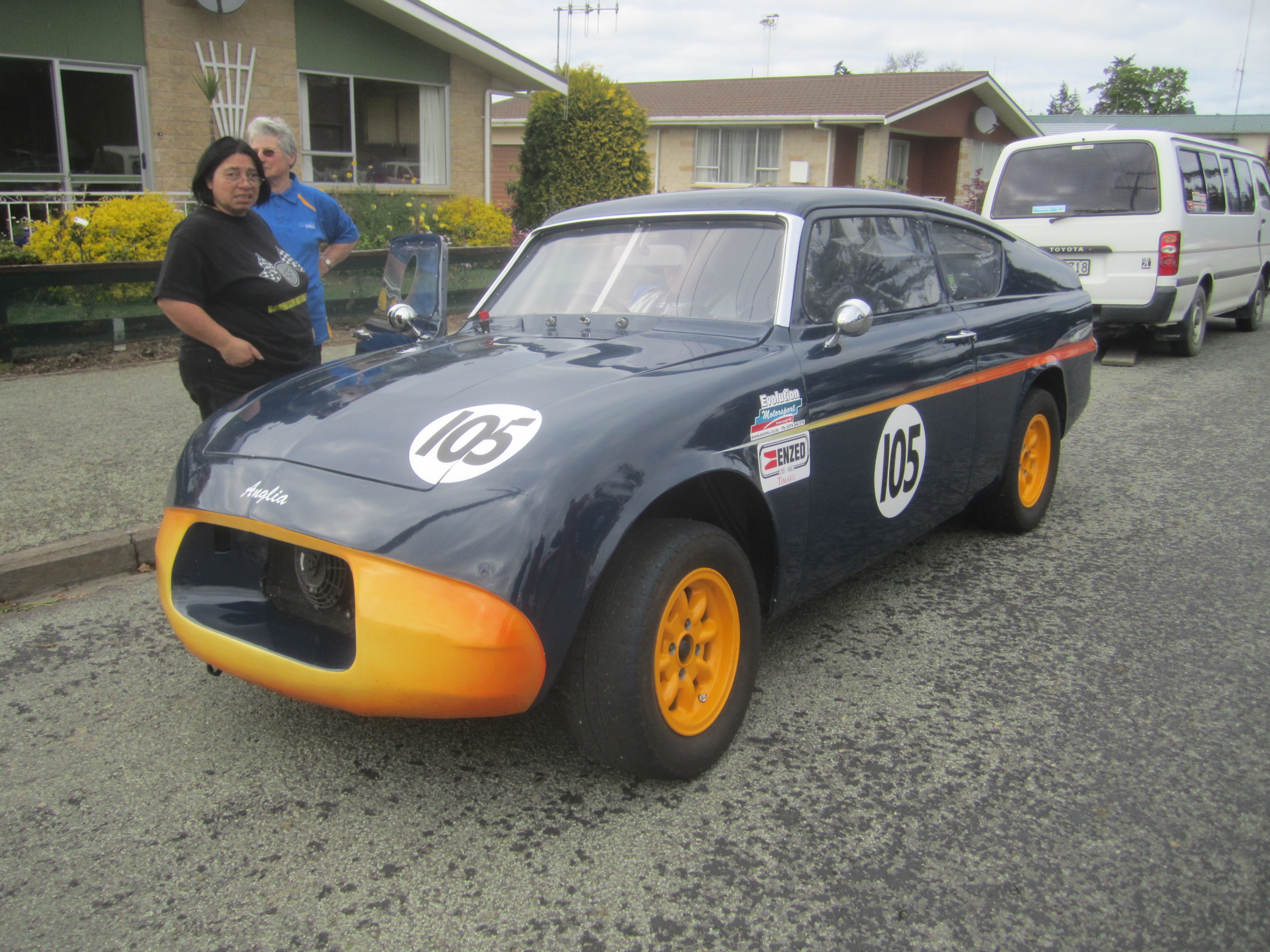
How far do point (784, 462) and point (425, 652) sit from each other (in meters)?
1.28

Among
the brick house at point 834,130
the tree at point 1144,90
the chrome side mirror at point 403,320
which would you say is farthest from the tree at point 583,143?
the tree at point 1144,90

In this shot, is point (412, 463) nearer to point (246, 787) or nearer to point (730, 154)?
point (246, 787)

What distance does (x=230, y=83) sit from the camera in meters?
12.4

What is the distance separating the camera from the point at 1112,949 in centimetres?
216

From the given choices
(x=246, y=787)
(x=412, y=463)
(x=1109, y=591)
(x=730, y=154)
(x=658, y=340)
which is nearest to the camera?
(x=412, y=463)

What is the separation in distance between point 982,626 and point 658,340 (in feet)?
5.79

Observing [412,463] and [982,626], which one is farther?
[982,626]

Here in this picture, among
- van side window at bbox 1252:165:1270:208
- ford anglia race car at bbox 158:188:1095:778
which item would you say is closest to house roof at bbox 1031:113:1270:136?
van side window at bbox 1252:165:1270:208

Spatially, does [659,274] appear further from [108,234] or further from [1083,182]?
[1083,182]

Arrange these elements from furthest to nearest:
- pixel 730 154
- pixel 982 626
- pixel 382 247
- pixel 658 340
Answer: pixel 730 154
pixel 382 247
pixel 982 626
pixel 658 340

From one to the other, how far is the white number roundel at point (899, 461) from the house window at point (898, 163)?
77.4 feet

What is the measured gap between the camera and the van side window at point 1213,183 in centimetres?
986

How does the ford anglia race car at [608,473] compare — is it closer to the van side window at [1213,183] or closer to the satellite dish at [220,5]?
the van side window at [1213,183]

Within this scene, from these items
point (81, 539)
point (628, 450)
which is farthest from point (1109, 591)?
point (81, 539)
